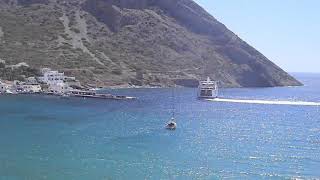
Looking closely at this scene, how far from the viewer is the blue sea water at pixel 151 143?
67.8 meters

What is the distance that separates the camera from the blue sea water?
67.8 m

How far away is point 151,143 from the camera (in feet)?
294

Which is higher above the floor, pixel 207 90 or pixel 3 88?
pixel 207 90

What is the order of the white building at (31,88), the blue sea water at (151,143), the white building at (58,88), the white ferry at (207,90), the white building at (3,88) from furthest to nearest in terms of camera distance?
the white building at (58,88) → the white building at (31,88) → the white ferry at (207,90) → the white building at (3,88) → the blue sea water at (151,143)

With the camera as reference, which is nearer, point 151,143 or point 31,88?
point 151,143

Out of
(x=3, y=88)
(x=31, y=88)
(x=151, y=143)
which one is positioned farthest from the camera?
(x=31, y=88)

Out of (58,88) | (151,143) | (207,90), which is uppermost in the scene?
(207,90)

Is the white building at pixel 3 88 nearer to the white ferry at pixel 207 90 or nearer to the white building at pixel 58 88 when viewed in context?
the white building at pixel 58 88

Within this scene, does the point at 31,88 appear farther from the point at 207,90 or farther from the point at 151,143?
the point at 151,143

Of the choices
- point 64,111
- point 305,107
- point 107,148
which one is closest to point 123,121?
point 64,111

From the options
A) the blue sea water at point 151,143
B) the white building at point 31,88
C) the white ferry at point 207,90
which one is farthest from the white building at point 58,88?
the white ferry at point 207,90

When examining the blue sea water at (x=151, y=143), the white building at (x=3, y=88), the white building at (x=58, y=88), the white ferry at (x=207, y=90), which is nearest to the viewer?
the blue sea water at (x=151, y=143)

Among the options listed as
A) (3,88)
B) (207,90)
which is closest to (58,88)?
(3,88)

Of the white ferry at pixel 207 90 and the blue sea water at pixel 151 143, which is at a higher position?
the white ferry at pixel 207 90
